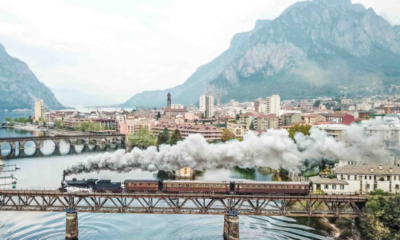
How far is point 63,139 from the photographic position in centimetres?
12056

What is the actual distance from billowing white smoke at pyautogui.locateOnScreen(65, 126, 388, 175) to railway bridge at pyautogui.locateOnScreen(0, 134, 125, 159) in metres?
60.7

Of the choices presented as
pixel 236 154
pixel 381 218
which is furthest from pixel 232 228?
pixel 381 218

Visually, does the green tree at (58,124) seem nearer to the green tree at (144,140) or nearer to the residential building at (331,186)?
the green tree at (144,140)

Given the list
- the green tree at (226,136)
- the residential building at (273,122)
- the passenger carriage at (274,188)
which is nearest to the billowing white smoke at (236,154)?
the passenger carriage at (274,188)

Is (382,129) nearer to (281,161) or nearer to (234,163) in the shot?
(281,161)

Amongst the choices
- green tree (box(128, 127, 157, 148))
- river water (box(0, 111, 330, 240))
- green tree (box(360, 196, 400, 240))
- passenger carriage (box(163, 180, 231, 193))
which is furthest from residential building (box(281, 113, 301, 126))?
passenger carriage (box(163, 180, 231, 193))

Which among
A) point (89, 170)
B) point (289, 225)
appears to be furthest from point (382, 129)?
point (89, 170)

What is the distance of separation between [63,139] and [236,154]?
283ft

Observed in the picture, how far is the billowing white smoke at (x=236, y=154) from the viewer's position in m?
46.2

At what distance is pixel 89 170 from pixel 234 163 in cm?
1760

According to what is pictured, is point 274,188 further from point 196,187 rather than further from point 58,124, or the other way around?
point 58,124

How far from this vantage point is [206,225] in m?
41.1

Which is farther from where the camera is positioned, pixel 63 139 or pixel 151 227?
pixel 63 139

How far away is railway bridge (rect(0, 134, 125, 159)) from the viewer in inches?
4134
